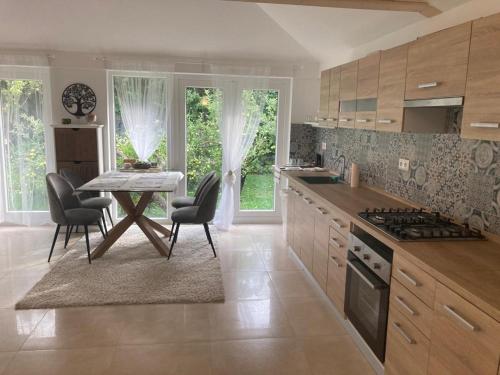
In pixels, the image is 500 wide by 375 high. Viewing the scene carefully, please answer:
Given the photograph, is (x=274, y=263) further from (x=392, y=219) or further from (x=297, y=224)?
(x=392, y=219)

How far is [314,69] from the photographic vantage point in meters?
5.37

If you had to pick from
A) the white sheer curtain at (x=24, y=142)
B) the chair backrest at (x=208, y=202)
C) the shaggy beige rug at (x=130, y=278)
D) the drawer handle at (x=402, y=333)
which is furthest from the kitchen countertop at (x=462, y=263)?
the white sheer curtain at (x=24, y=142)

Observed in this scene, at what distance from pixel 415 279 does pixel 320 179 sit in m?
2.48

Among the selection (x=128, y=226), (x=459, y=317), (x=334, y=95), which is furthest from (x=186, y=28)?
(x=459, y=317)

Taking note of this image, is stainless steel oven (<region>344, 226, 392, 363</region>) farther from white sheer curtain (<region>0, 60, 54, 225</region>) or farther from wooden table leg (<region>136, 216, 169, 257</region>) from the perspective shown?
white sheer curtain (<region>0, 60, 54, 225</region>)

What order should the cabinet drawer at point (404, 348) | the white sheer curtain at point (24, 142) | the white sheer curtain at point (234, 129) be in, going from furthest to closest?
the white sheer curtain at point (234, 129)
the white sheer curtain at point (24, 142)
the cabinet drawer at point (404, 348)

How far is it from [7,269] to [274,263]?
262 cm

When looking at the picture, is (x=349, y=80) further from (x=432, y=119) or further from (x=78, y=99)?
(x=78, y=99)

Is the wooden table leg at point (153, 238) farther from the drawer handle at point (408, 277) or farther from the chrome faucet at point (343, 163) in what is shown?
the drawer handle at point (408, 277)

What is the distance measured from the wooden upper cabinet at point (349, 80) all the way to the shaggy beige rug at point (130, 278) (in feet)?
6.64

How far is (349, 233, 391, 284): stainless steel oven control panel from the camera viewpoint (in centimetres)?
220

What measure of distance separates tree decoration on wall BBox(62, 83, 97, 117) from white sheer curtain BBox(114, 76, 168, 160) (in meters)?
0.34

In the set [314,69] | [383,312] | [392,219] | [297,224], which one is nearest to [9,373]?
[383,312]

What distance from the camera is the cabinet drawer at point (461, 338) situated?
1.42 m
